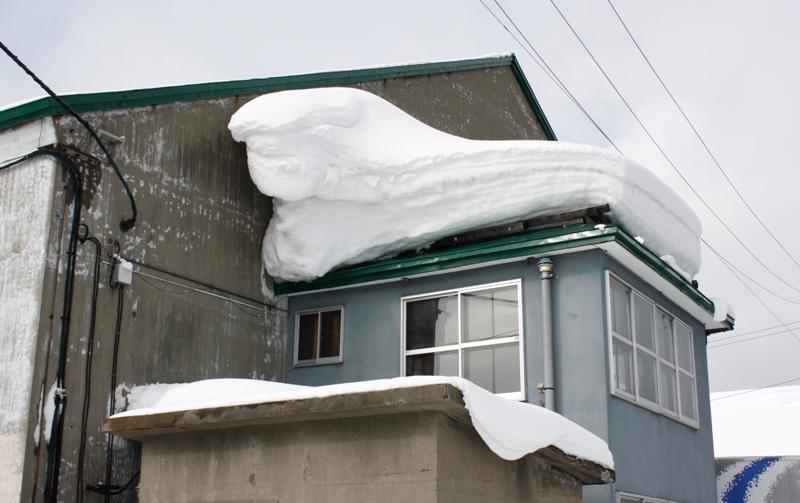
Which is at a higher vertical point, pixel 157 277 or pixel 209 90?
pixel 209 90

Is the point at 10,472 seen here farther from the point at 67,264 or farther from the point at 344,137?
the point at 344,137

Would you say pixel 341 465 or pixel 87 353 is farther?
pixel 87 353

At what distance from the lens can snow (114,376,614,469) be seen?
603cm

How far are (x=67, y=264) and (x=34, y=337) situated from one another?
84 centimetres

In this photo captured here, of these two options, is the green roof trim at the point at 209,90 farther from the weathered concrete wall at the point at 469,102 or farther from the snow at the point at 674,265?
the snow at the point at 674,265

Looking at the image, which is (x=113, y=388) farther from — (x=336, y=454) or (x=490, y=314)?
(x=490, y=314)

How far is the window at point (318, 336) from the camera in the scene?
37.1 feet

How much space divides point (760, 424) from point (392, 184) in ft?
44.0

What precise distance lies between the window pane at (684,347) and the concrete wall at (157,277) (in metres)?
5.14

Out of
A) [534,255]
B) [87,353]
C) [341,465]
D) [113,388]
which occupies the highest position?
[534,255]

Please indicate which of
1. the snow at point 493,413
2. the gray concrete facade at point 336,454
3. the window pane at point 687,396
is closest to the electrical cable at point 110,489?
the gray concrete facade at point 336,454

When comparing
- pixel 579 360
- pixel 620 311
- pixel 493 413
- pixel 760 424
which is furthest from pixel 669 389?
pixel 760 424

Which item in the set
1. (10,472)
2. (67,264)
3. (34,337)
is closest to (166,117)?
(67,264)

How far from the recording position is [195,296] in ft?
33.9
